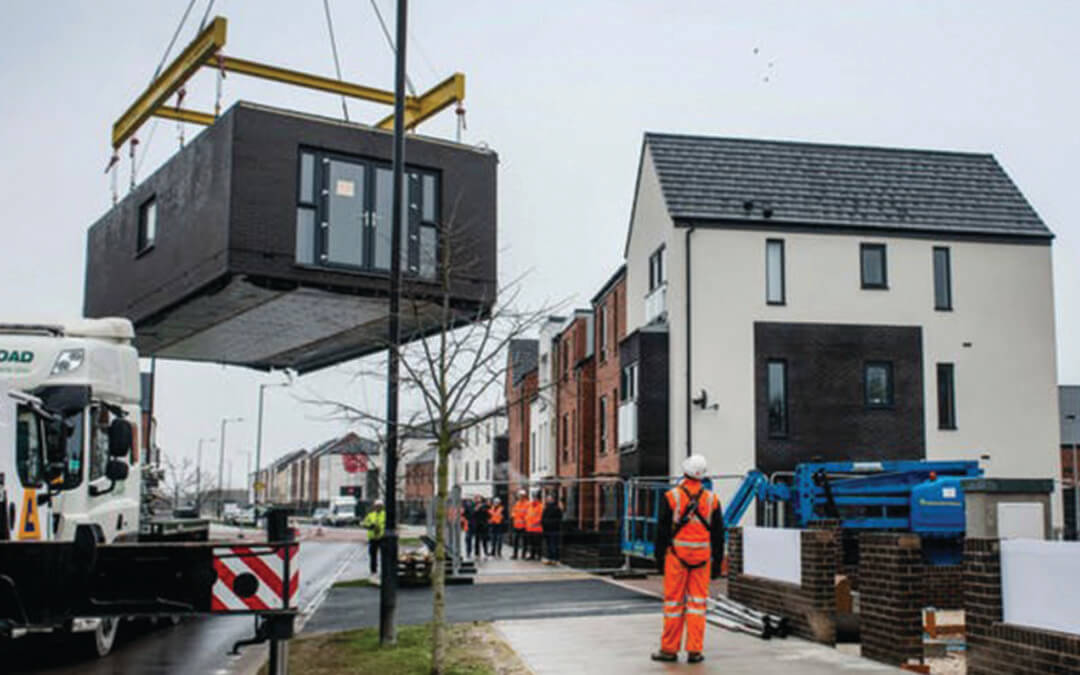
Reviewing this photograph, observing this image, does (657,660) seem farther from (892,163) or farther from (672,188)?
(892,163)

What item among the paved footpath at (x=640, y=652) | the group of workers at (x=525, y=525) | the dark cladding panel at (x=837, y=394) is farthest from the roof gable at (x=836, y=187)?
the paved footpath at (x=640, y=652)

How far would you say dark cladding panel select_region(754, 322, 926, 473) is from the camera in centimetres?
2953

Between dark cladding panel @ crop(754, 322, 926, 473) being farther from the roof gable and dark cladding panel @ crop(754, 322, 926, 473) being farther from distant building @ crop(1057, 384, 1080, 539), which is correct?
distant building @ crop(1057, 384, 1080, 539)

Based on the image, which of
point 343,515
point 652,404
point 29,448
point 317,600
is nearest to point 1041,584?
point 29,448

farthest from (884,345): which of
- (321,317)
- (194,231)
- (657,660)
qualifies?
(657,660)

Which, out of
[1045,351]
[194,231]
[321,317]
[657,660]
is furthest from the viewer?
[1045,351]

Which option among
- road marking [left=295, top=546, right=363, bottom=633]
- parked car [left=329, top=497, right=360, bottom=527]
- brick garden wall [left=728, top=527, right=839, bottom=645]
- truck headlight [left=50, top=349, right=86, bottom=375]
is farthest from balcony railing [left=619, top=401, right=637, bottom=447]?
parked car [left=329, top=497, right=360, bottom=527]

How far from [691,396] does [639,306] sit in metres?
5.09

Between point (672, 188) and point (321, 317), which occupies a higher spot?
point (672, 188)

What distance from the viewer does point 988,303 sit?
31016 millimetres

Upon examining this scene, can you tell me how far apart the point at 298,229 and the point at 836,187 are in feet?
55.6

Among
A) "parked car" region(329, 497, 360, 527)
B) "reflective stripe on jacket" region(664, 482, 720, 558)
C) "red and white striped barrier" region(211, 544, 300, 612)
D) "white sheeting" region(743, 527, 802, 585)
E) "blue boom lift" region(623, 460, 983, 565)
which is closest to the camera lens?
"red and white striped barrier" region(211, 544, 300, 612)

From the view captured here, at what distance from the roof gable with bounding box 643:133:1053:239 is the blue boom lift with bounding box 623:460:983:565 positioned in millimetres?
9821

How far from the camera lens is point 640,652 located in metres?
11.6
